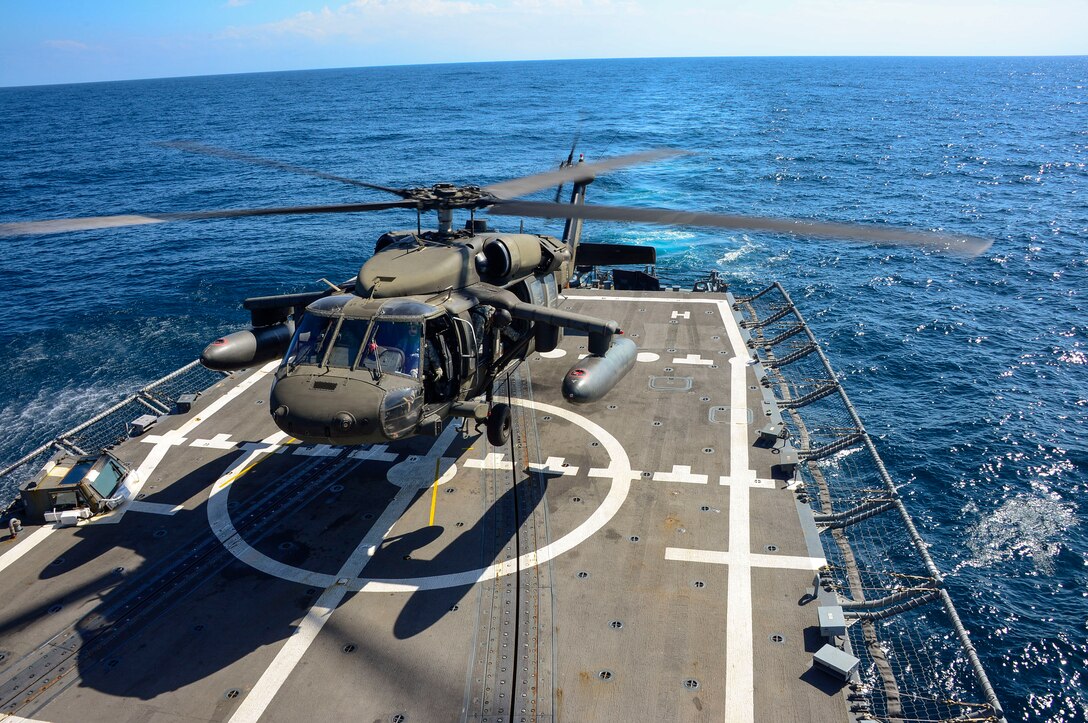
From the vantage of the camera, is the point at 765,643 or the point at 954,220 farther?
the point at 954,220

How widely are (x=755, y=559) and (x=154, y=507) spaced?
1413 centimetres

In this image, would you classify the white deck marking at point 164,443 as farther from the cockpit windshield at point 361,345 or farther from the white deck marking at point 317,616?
the cockpit windshield at point 361,345

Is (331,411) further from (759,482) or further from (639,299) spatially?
(639,299)

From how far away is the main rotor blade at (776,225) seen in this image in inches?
409

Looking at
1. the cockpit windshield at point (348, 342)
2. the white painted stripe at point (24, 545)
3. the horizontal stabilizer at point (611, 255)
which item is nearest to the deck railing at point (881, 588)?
the horizontal stabilizer at point (611, 255)

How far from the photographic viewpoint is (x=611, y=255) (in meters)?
23.0

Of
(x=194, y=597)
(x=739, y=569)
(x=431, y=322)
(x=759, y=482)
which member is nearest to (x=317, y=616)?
(x=194, y=597)

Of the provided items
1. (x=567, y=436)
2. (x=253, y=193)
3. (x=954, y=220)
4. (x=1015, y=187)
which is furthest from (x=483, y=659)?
(x=1015, y=187)

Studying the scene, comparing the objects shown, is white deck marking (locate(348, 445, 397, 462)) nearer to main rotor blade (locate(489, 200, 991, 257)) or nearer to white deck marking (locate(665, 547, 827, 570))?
main rotor blade (locate(489, 200, 991, 257))

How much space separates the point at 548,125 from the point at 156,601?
103485 mm

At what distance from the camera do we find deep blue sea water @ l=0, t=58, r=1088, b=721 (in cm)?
2198

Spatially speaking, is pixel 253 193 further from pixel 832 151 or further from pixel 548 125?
pixel 832 151

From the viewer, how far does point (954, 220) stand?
5300 cm

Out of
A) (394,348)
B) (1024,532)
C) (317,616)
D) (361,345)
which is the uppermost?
(361,345)
